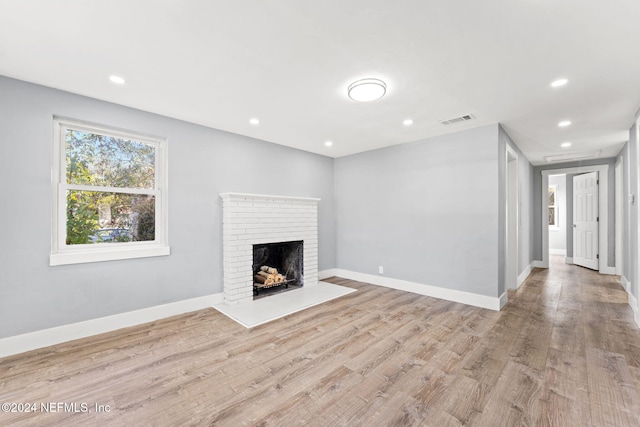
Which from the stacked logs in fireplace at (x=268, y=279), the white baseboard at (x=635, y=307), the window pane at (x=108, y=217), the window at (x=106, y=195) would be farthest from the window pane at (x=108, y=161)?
the white baseboard at (x=635, y=307)

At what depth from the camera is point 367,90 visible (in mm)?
Answer: 2551

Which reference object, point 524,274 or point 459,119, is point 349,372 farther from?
point 524,274

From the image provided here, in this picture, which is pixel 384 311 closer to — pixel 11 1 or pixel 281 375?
pixel 281 375

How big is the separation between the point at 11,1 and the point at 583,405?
4.46 meters

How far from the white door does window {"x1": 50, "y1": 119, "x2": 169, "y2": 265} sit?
8638 mm

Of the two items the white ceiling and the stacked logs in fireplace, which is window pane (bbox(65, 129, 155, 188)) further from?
the stacked logs in fireplace

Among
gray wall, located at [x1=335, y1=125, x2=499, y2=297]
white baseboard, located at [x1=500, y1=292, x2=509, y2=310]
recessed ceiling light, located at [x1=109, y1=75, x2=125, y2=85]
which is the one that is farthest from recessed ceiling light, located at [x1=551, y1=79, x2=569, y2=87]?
recessed ceiling light, located at [x1=109, y1=75, x2=125, y2=85]

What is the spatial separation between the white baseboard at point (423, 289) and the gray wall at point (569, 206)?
13.6 ft

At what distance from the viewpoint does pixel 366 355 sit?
95.8 inches

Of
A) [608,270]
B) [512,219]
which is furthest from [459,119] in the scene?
[608,270]

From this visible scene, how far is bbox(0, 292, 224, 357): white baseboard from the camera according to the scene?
95.9 inches

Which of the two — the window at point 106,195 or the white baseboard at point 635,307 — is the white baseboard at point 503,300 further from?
the window at point 106,195

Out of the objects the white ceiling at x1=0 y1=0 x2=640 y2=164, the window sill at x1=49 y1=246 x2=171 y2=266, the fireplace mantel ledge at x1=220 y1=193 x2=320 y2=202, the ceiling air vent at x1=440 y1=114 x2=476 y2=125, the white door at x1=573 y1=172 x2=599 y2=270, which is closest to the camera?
the white ceiling at x1=0 y1=0 x2=640 y2=164

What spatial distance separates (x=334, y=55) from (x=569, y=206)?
847 cm
